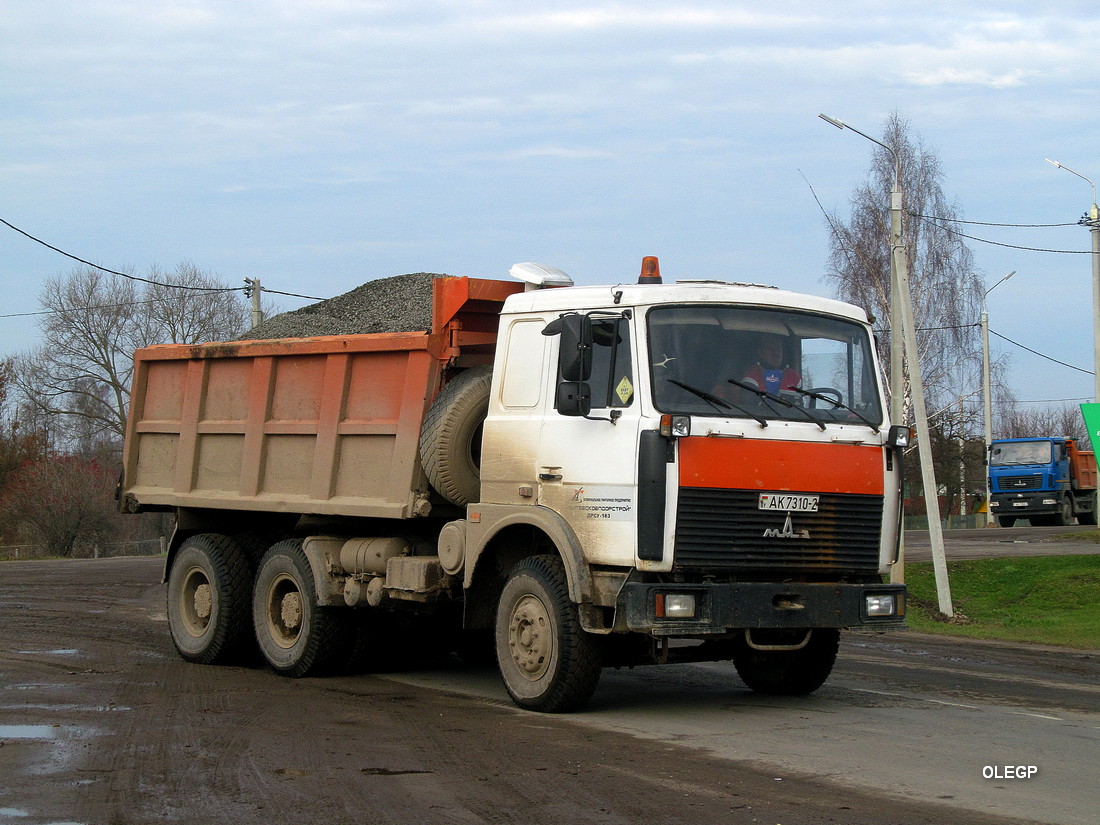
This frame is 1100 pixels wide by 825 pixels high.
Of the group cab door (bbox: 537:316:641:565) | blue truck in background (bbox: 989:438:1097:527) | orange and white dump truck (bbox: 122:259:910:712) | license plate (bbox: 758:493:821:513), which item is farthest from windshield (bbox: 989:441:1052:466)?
cab door (bbox: 537:316:641:565)

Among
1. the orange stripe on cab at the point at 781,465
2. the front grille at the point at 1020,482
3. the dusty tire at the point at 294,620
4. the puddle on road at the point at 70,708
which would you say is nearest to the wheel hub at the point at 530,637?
the orange stripe on cab at the point at 781,465

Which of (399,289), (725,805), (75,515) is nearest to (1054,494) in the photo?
(75,515)

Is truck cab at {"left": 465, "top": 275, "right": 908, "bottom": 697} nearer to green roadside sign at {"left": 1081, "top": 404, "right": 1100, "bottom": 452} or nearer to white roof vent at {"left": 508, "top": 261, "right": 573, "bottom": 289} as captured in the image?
white roof vent at {"left": 508, "top": 261, "right": 573, "bottom": 289}

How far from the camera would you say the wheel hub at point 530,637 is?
827 centimetres

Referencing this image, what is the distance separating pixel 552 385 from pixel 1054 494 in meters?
35.4

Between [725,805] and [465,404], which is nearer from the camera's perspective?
[725,805]

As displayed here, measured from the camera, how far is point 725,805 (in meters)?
5.78

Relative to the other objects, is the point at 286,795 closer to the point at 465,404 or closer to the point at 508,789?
the point at 508,789

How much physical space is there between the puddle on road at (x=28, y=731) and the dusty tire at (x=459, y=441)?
3.02 m

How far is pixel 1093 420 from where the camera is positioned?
677 inches

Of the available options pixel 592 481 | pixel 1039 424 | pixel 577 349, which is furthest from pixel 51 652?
pixel 1039 424

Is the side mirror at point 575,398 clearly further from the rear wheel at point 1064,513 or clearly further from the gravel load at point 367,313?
the rear wheel at point 1064,513

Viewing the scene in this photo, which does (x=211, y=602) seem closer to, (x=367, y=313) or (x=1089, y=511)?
(x=367, y=313)

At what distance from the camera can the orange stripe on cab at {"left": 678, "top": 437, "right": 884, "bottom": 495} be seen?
7742 millimetres
